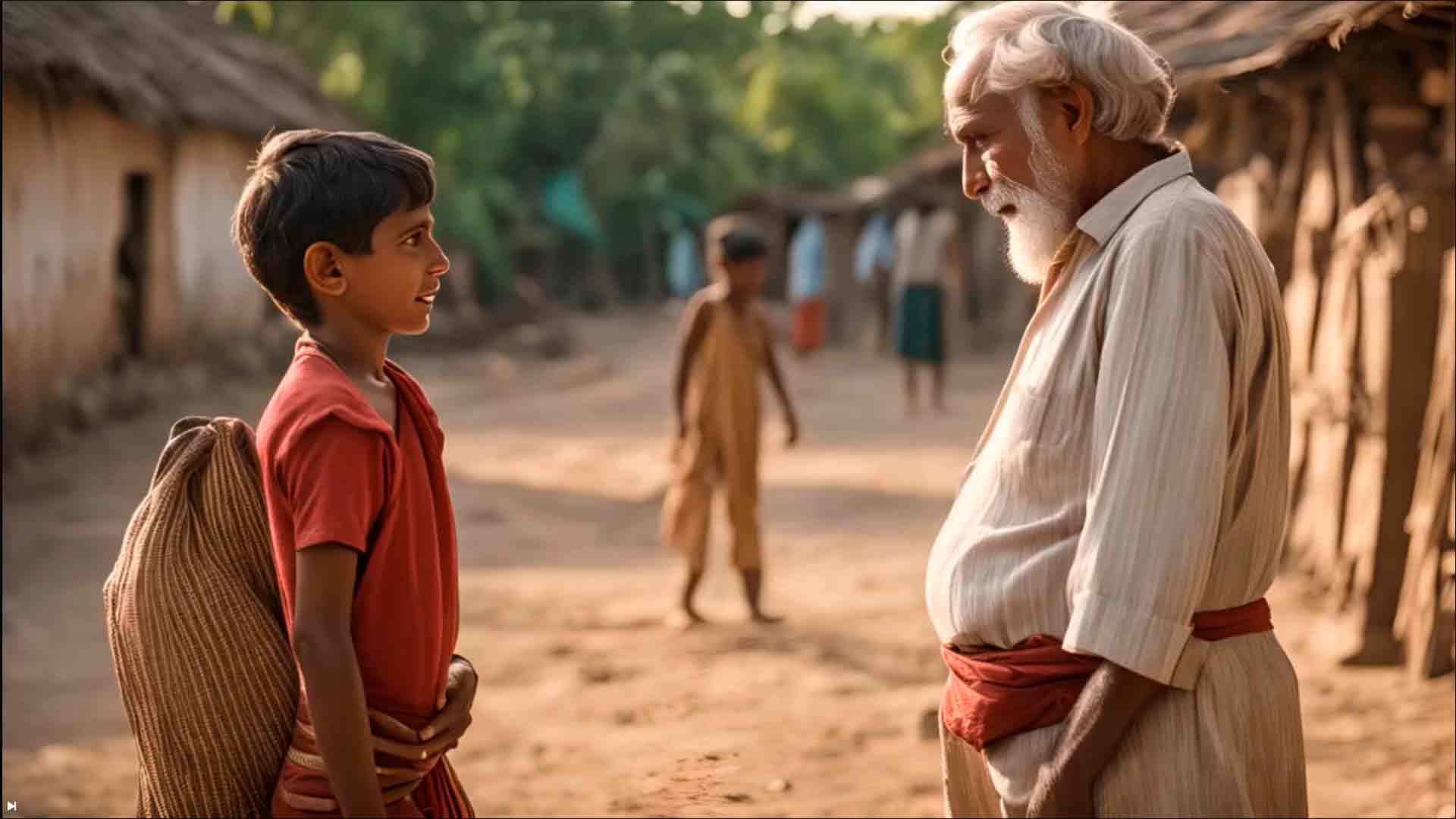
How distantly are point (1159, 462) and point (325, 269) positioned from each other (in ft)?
3.47

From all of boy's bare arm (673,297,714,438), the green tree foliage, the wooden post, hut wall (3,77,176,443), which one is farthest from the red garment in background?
boy's bare arm (673,297,714,438)

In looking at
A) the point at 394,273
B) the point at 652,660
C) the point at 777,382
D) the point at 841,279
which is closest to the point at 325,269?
the point at 394,273

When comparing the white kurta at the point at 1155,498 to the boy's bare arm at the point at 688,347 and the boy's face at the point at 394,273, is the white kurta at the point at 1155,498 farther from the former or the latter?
the boy's bare arm at the point at 688,347

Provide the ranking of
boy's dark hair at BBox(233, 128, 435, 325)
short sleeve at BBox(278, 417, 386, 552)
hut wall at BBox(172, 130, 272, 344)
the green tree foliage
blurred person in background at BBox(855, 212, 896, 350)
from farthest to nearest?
1. the green tree foliage
2. blurred person in background at BBox(855, 212, 896, 350)
3. hut wall at BBox(172, 130, 272, 344)
4. boy's dark hair at BBox(233, 128, 435, 325)
5. short sleeve at BBox(278, 417, 386, 552)

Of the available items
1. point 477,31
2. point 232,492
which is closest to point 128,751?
point 232,492

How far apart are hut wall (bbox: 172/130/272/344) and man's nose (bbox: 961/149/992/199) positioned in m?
14.3

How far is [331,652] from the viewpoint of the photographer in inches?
82.4

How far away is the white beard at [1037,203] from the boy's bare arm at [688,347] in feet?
17.0

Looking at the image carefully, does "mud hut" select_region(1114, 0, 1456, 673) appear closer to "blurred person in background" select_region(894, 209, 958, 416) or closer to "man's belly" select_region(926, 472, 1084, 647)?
"man's belly" select_region(926, 472, 1084, 647)

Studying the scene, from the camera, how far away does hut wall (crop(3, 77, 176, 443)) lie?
434 inches

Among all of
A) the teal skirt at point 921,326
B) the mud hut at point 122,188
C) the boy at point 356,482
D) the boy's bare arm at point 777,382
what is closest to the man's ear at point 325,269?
the boy at point 356,482

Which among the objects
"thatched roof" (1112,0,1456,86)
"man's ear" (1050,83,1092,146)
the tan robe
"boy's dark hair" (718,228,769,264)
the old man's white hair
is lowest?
the tan robe

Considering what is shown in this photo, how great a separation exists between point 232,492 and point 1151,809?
1224 millimetres

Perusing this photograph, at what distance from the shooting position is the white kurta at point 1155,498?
213 cm
